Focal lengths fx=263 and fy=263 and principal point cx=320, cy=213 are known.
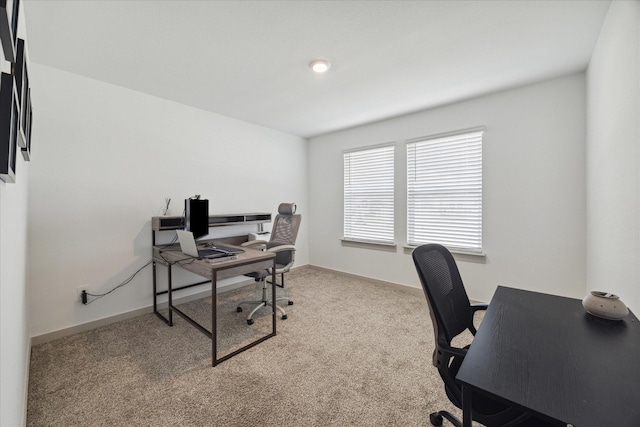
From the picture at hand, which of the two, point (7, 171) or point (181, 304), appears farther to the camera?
point (181, 304)

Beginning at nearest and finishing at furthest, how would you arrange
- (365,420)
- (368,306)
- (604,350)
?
(604,350), (365,420), (368,306)

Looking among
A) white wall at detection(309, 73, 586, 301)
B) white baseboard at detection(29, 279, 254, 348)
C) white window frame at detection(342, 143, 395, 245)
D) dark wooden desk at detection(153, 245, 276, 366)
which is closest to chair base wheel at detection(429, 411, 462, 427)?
dark wooden desk at detection(153, 245, 276, 366)

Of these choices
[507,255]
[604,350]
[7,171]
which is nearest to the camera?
[7,171]

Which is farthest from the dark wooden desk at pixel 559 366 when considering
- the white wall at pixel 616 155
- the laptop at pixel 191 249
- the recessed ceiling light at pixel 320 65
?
the recessed ceiling light at pixel 320 65

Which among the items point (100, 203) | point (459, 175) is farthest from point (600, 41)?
point (100, 203)

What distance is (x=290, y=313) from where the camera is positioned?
3066 millimetres

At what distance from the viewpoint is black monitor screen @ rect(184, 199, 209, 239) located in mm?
2691

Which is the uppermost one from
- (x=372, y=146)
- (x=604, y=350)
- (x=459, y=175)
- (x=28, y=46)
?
(x=28, y=46)

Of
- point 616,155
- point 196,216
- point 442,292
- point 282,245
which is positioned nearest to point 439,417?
point 442,292

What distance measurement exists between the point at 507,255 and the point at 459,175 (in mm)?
1090

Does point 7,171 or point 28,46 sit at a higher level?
point 28,46

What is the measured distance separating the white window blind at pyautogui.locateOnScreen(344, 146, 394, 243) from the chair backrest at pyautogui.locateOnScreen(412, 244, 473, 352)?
8.38 feet

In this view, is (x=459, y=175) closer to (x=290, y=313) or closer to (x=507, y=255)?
(x=507, y=255)

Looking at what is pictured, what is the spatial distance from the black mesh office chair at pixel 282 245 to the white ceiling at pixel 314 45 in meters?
1.48
